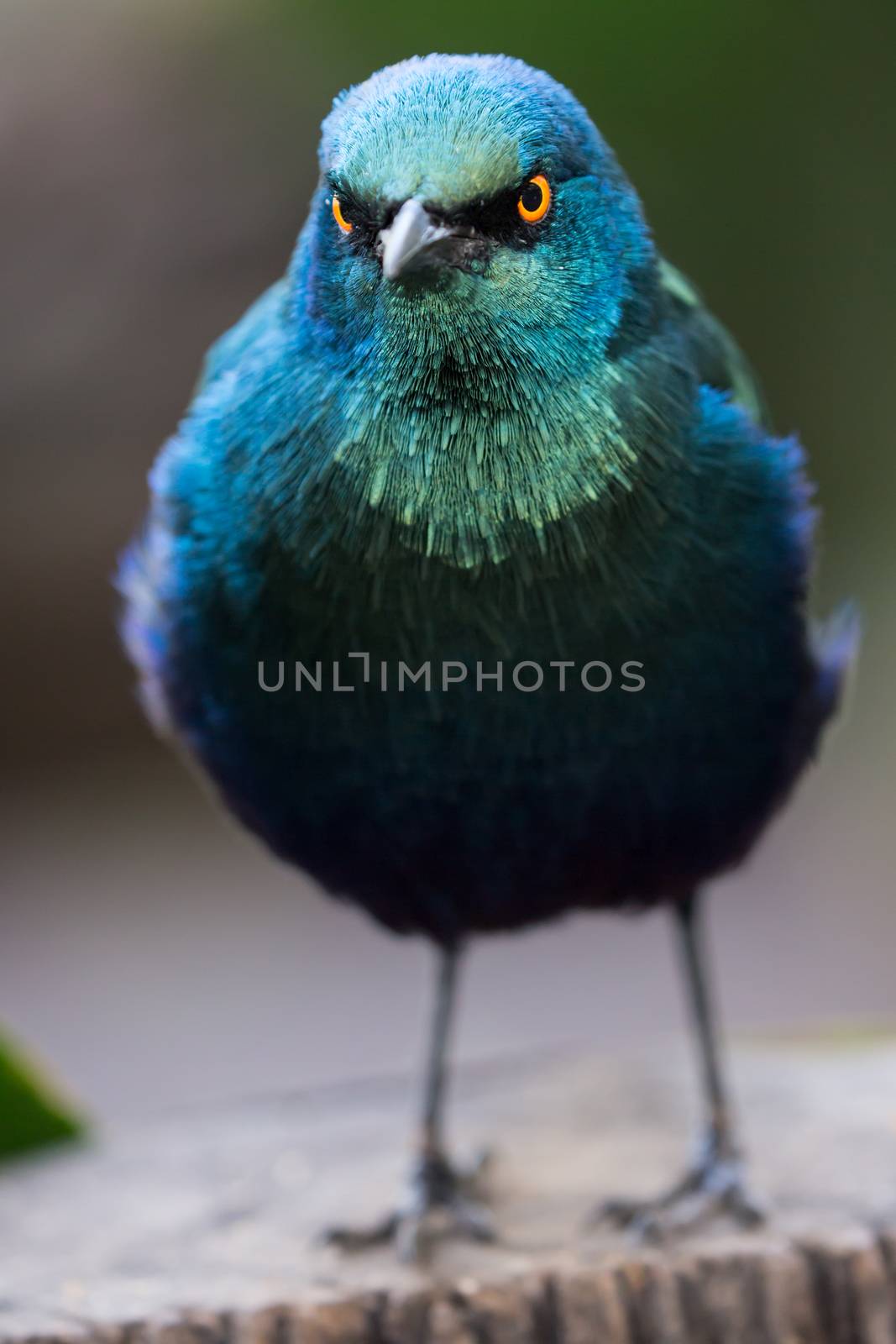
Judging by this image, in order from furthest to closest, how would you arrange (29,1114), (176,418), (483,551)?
(176,418) → (29,1114) → (483,551)

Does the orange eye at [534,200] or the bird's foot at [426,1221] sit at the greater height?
the orange eye at [534,200]

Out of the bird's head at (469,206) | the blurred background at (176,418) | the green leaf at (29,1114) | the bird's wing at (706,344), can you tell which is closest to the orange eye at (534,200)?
the bird's head at (469,206)

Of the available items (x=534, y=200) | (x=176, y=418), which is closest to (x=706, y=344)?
(x=534, y=200)

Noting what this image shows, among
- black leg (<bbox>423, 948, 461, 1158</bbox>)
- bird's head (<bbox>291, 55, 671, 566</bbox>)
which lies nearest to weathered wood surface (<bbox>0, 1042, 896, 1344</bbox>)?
black leg (<bbox>423, 948, 461, 1158</bbox>)

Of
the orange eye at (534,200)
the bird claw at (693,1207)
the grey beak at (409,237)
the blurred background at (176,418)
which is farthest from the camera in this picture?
the blurred background at (176,418)

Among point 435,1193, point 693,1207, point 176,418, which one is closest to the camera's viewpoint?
point 693,1207

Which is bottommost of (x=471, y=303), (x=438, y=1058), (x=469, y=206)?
(x=438, y=1058)

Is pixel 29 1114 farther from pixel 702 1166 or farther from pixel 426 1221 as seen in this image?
pixel 702 1166

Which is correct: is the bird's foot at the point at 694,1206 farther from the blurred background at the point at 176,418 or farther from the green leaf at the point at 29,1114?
the blurred background at the point at 176,418
